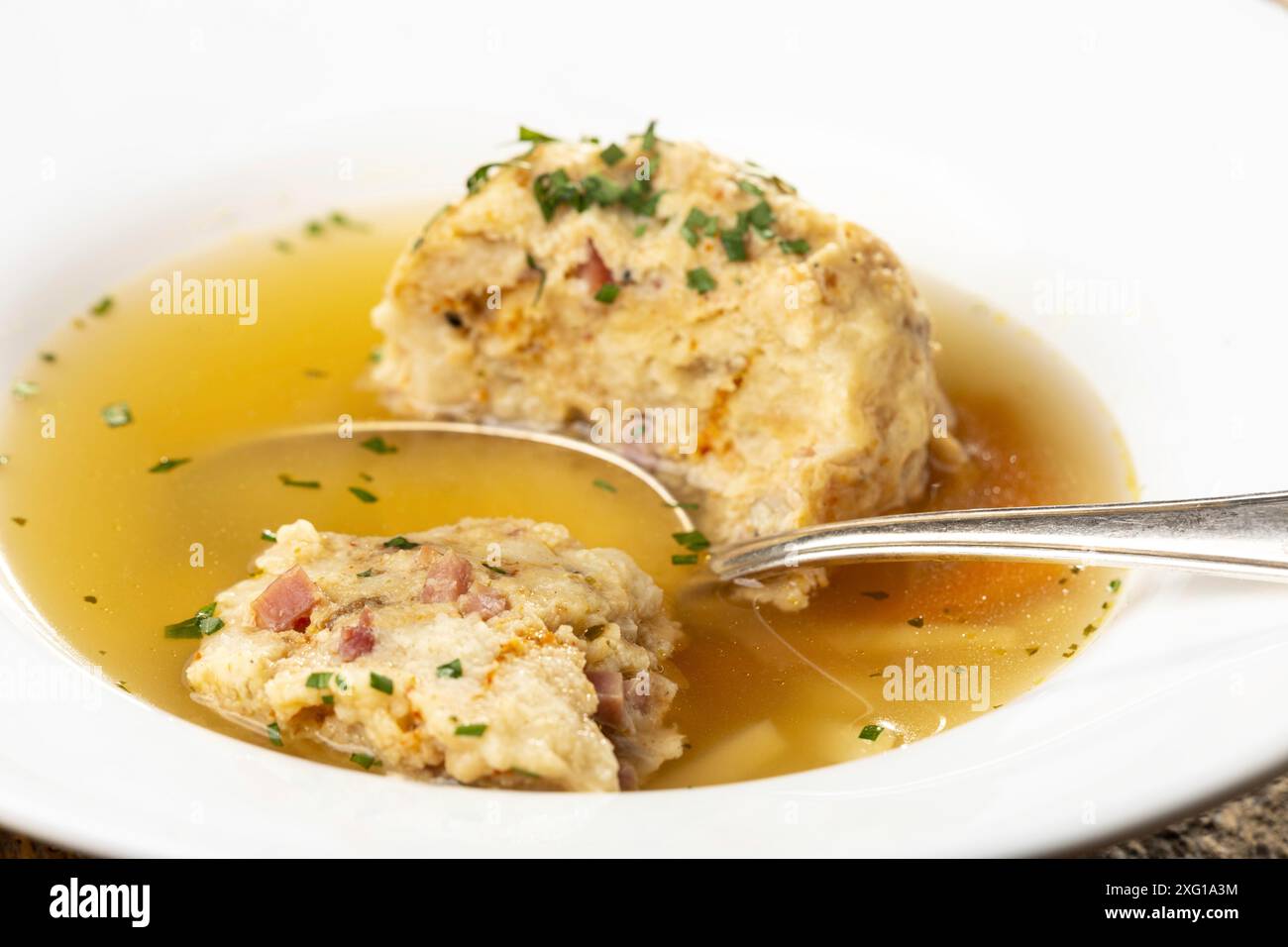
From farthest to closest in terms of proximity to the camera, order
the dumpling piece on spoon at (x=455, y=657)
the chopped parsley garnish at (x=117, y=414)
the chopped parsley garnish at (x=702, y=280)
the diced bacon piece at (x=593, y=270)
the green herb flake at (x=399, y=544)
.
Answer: the chopped parsley garnish at (x=117, y=414) < the diced bacon piece at (x=593, y=270) < the chopped parsley garnish at (x=702, y=280) < the green herb flake at (x=399, y=544) < the dumpling piece on spoon at (x=455, y=657)

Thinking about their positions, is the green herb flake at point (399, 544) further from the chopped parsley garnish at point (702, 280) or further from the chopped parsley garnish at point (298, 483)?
the chopped parsley garnish at point (702, 280)

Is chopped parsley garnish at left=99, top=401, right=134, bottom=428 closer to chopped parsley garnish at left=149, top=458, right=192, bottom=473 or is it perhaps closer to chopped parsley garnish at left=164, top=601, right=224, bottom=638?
chopped parsley garnish at left=149, top=458, right=192, bottom=473

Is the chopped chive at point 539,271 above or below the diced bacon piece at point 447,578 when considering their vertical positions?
above

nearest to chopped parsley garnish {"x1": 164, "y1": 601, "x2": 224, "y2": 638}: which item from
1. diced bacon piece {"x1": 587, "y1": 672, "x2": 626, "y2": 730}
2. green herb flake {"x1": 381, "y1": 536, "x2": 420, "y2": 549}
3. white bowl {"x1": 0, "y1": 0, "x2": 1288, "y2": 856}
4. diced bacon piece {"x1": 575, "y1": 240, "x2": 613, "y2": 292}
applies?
white bowl {"x1": 0, "y1": 0, "x2": 1288, "y2": 856}

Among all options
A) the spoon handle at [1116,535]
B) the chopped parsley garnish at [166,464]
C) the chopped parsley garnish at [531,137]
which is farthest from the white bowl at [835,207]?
the chopped parsley garnish at [531,137]
